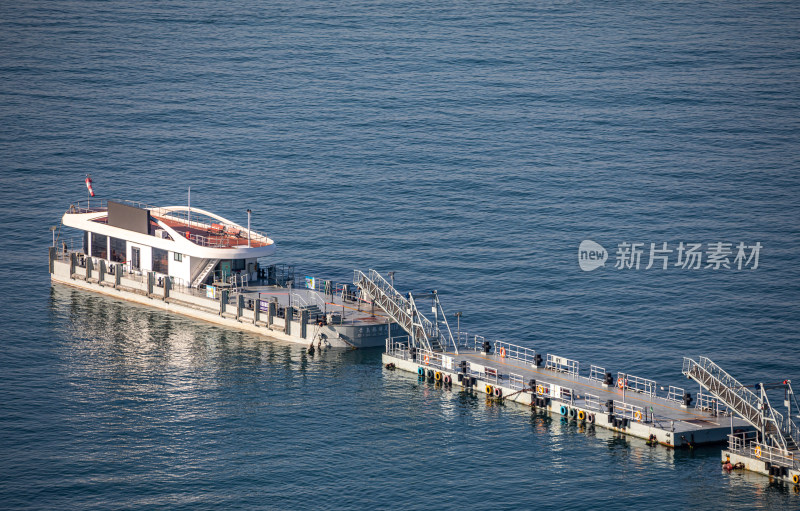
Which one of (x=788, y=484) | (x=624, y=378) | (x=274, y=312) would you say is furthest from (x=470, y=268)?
(x=788, y=484)

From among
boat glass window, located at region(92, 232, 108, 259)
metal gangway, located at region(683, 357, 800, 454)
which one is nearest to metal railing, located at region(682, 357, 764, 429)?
metal gangway, located at region(683, 357, 800, 454)

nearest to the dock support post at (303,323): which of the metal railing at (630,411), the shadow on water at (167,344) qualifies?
the shadow on water at (167,344)

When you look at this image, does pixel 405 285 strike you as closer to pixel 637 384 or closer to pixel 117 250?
pixel 117 250

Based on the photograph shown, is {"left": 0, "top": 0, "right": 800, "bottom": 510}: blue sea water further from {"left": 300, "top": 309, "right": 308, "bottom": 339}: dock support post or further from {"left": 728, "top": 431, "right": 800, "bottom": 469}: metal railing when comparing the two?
{"left": 300, "top": 309, "right": 308, "bottom": 339}: dock support post

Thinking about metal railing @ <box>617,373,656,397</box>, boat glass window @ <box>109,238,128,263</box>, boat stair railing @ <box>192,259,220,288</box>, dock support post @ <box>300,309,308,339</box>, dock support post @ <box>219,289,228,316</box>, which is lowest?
metal railing @ <box>617,373,656,397</box>

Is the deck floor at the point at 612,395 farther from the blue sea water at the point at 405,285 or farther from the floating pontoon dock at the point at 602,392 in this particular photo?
the blue sea water at the point at 405,285

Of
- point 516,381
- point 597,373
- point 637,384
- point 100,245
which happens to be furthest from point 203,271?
point 637,384
